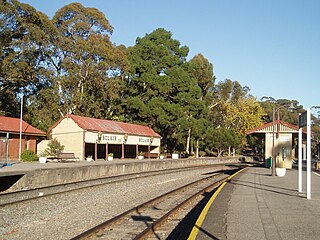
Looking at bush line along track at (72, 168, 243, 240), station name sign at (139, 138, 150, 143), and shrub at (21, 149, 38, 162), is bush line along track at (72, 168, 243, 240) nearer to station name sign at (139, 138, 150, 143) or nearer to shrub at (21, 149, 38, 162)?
shrub at (21, 149, 38, 162)

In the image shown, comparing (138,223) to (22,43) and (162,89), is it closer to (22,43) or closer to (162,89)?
(22,43)

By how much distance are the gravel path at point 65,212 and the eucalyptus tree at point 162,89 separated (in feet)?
142

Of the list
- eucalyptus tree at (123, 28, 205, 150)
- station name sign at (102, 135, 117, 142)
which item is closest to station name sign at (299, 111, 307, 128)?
station name sign at (102, 135, 117, 142)

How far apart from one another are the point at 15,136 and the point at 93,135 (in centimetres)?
800

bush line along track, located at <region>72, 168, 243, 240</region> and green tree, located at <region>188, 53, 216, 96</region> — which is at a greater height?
green tree, located at <region>188, 53, 216, 96</region>

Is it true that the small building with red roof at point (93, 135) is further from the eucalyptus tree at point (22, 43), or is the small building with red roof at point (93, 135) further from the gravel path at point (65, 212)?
the gravel path at point (65, 212)

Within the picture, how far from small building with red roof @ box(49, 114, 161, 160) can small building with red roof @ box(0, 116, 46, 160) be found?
251cm

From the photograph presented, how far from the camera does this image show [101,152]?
176ft

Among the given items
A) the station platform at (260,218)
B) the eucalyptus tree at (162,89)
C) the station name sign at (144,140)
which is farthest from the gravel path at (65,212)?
the eucalyptus tree at (162,89)

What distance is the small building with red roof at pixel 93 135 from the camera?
44.3 m

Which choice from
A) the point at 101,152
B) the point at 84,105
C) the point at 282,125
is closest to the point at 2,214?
the point at 282,125

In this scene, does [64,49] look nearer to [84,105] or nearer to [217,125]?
[84,105]

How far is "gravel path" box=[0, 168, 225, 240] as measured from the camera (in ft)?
32.3

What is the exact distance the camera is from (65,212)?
499 inches
